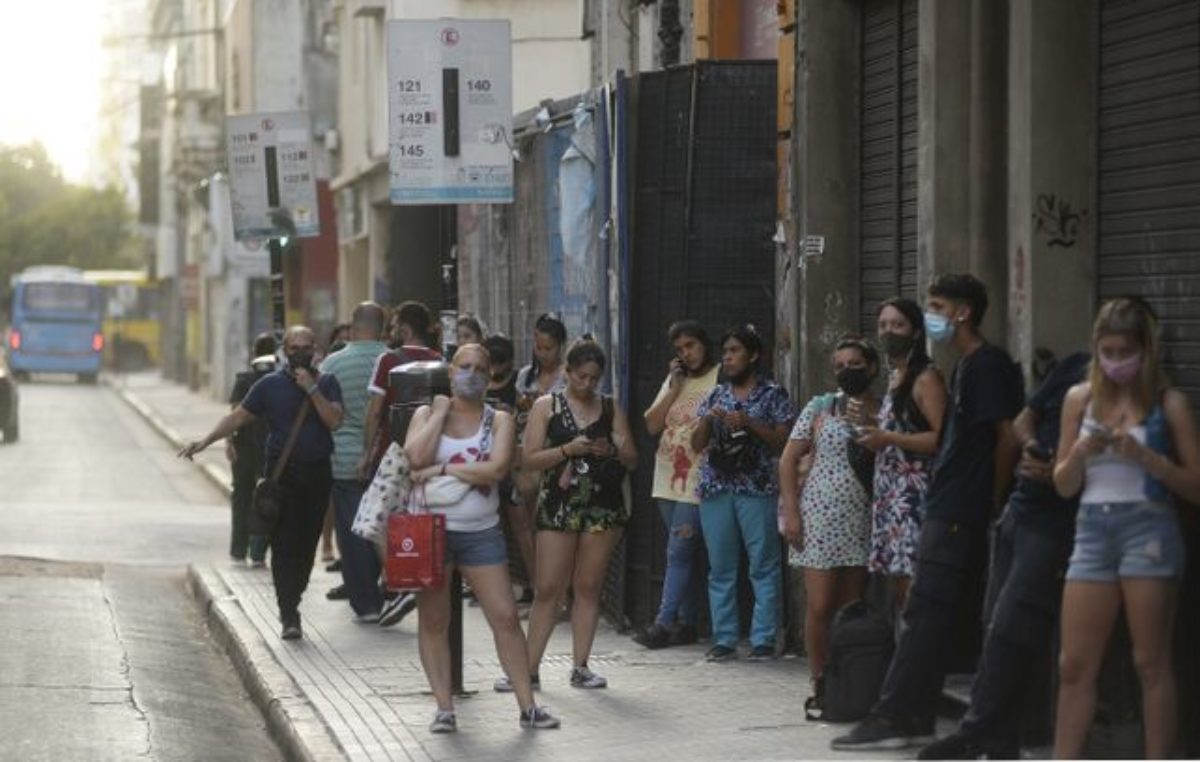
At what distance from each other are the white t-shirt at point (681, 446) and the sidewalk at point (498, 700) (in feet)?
2.94

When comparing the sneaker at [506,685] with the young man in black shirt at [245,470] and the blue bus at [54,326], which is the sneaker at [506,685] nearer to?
the young man in black shirt at [245,470]

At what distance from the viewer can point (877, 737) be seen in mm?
10203

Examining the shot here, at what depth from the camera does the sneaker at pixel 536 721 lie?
11195 millimetres

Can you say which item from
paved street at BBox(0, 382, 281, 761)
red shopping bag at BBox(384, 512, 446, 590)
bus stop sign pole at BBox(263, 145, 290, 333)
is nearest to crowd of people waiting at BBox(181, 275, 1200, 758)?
red shopping bag at BBox(384, 512, 446, 590)

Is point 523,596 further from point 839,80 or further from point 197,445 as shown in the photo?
point 839,80

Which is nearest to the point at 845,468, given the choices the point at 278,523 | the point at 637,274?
the point at 637,274

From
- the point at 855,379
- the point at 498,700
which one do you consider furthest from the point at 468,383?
the point at 498,700

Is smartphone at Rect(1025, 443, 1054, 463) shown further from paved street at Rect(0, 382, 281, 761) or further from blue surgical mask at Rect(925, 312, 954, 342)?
paved street at Rect(0, 382, 281, 761)

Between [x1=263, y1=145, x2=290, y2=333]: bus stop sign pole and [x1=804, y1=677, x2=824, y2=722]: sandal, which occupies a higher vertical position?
[x1=263, y1=145, x2=290, y2=333]: bus stop sign pole

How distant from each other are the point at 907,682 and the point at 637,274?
17.2ft

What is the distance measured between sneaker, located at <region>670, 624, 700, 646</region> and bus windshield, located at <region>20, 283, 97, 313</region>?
228 feet

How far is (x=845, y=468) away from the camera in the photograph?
37.6 ft

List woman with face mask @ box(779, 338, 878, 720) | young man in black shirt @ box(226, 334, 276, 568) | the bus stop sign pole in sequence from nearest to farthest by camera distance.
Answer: woman with face mask @ box(779, 338, 878, 720), the bus stop sign pole, young man in black shirt @ box(226, 334, 276, 568)

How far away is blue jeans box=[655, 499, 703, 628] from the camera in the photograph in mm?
13914
